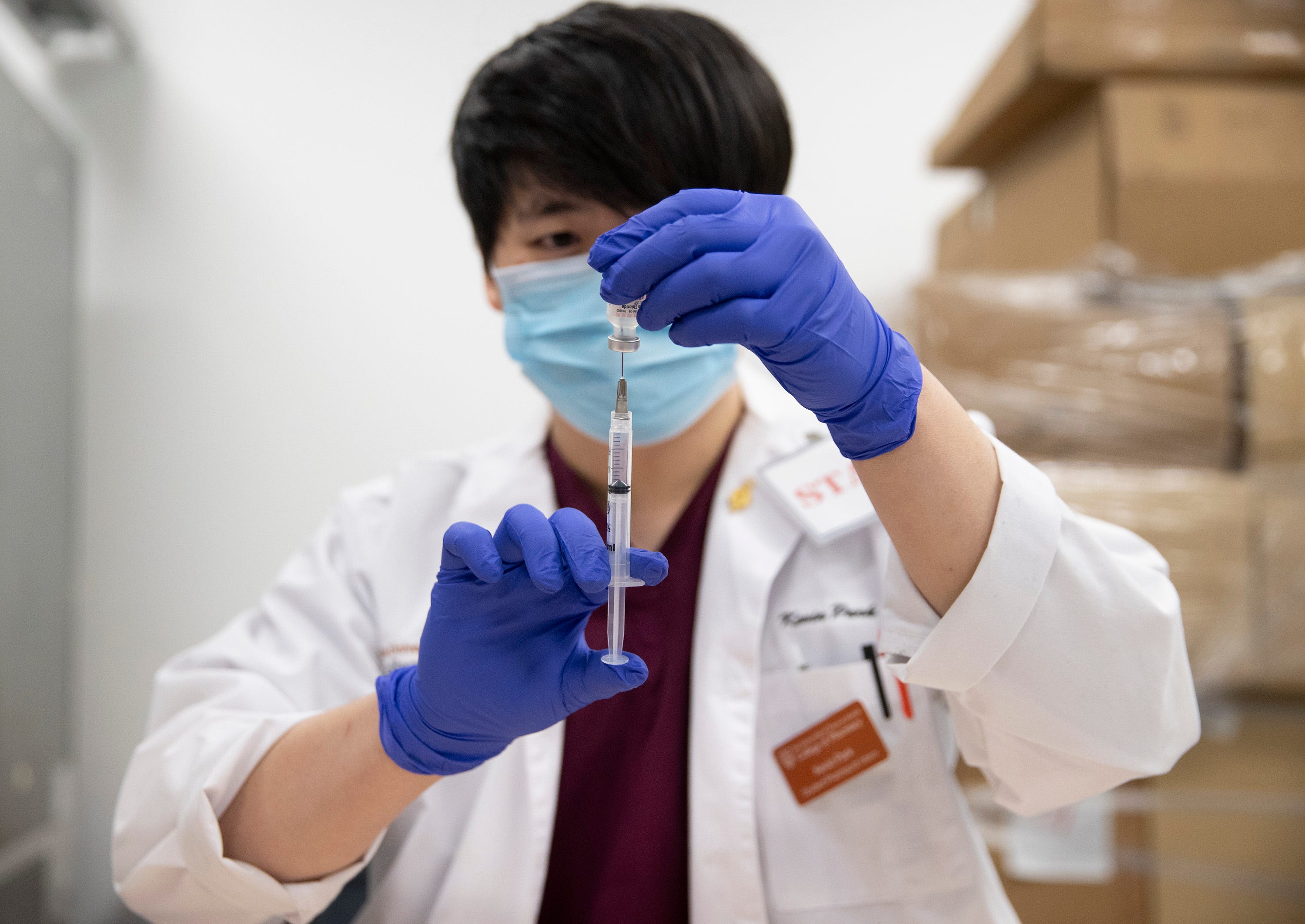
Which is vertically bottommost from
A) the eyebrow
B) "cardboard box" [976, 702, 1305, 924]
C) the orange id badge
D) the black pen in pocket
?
"cardboard box" [976, 702, 1305, 924]

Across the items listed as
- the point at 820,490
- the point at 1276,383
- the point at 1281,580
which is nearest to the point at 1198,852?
the point at 1281,580

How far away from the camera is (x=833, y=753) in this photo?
90 cm

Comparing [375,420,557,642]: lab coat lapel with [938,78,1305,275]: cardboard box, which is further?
[938,78,1305,275]: cardboard box

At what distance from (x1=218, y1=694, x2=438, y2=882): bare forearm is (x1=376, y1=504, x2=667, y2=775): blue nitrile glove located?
0.12ft

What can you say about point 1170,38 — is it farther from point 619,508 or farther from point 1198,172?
point 619,508

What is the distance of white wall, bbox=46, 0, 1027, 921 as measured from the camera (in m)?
1.95

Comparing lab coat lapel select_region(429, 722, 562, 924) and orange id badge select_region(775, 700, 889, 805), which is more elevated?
orange id badge select_region(775, 700, 889, 805)

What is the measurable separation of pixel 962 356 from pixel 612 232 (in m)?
1.08

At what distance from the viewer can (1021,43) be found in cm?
172

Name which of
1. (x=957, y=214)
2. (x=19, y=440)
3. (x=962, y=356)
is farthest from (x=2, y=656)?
(x=957, y=214)

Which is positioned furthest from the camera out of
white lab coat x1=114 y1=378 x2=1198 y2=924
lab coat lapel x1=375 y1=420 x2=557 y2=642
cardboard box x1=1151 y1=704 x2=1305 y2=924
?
cardboard box x1=1151 y1=704 x2=1305 y2=924

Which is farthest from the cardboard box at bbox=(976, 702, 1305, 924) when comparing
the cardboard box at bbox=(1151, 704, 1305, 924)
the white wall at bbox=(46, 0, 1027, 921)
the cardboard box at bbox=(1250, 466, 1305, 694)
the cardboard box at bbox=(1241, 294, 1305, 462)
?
the white wall at bbox=(46, 0, 1027, 921)

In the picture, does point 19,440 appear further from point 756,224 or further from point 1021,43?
point 1021,43

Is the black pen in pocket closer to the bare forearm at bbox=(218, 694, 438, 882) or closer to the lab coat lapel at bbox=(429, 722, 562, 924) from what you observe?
the lab coat lapel at bbox=(429, 722, 562, 924)
